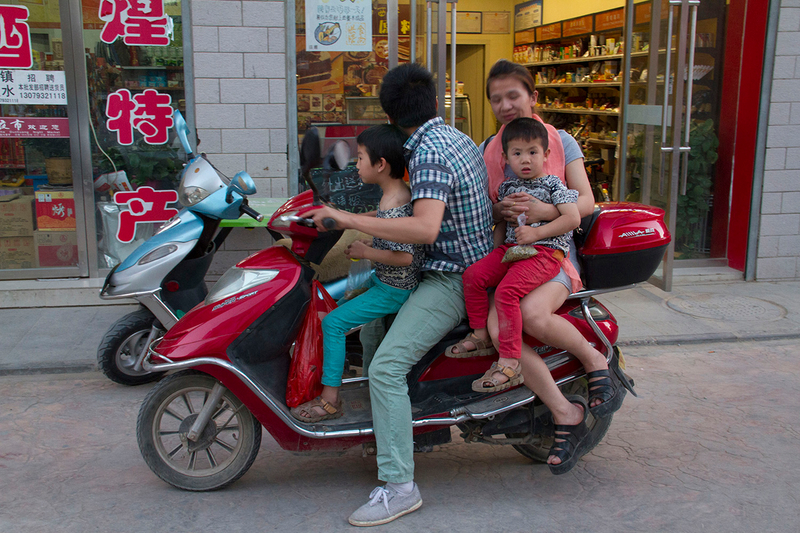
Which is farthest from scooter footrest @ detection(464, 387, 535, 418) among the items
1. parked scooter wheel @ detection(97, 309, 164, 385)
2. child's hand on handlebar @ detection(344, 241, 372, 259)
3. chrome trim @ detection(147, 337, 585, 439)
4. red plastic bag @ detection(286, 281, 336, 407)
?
parked scooter wheel @ detection(97, 309, 164, 385)

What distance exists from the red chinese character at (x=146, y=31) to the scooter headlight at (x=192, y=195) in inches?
106

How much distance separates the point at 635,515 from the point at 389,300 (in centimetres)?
140

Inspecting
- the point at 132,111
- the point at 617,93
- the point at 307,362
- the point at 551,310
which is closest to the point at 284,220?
the point at 307,362

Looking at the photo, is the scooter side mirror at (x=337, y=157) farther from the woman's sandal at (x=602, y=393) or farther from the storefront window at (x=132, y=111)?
the storefront window at (x=132, y=111)

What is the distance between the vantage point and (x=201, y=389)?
313cm

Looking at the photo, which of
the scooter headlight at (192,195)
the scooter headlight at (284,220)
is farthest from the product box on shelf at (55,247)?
the scooter headlight at (284,220)

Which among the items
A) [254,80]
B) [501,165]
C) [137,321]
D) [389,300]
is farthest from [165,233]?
[254,80]

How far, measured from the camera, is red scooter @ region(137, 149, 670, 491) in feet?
10.1

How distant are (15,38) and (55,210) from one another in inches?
57.2

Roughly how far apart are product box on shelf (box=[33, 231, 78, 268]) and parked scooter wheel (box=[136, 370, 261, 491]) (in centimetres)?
373

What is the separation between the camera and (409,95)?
3.00m

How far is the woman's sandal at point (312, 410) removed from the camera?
313 centimetres

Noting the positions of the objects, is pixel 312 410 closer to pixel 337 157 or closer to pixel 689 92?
pixel 337 157

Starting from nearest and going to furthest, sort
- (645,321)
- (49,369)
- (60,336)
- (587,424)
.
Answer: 1. (587,424)
2. (49,369)
3. (60,336)
4. (645,321)
